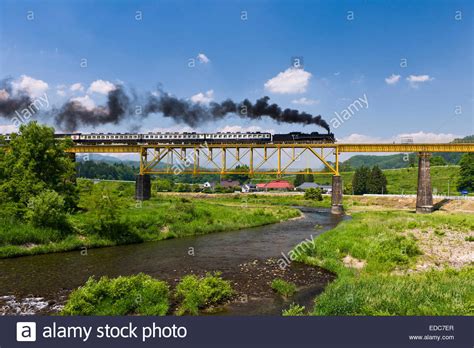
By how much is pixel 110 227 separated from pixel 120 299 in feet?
56.8

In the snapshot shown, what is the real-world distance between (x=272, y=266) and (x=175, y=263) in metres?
6.85

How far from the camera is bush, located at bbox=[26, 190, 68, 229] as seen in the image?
1051 inches

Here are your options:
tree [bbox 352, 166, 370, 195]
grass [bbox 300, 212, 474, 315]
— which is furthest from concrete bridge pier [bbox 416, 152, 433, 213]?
tree [bbox 352, 166, 370, 195]

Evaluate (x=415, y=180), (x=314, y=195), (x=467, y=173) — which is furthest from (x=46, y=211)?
(x=415, y=180)

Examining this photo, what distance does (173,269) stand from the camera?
69.7ft

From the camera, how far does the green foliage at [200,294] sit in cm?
1415

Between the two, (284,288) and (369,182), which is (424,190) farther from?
(369,182)

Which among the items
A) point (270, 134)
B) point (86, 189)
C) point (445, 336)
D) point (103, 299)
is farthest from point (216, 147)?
point (445, 336)

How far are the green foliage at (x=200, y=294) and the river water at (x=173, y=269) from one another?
0.69 metres

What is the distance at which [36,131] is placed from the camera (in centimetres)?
3020

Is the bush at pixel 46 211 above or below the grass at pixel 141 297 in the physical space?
above

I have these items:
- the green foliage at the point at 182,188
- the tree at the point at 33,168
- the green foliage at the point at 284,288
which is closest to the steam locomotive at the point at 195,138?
the tree at the point at 33,168

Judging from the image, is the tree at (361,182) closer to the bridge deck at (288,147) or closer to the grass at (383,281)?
the bridge deck at (288,147)

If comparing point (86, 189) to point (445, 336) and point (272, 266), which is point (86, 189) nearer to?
point (272, 266)
